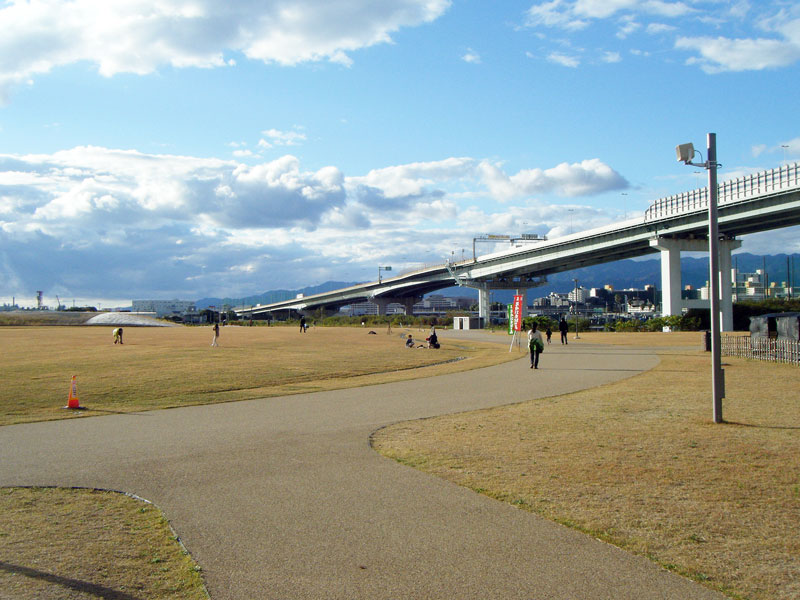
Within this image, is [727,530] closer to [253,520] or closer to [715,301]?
[253,520]

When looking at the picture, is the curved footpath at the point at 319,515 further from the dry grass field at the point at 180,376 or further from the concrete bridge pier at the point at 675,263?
the concrete bridge pier at the point at 675,263

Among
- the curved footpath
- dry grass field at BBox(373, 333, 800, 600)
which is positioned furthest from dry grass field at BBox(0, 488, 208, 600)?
dry grass field at BBox(373, 333, 800, 600)

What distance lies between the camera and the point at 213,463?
9391 millimetres

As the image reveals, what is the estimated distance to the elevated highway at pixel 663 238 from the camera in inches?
2082

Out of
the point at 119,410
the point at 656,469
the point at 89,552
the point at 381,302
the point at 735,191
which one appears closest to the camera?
the point at 89,552

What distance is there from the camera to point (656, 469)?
8539 millimetres

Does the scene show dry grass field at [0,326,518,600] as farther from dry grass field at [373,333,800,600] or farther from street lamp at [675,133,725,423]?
street lamp at [675,133,725,423]

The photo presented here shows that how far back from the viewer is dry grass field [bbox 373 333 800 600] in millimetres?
5613

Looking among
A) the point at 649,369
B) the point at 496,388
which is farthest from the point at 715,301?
the point at 649,369

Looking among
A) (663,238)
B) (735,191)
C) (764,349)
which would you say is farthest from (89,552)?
(663,238)

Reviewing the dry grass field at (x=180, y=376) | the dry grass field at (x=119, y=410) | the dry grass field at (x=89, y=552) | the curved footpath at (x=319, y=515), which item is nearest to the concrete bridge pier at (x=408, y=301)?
the dry grass field at (x=119, y=410)

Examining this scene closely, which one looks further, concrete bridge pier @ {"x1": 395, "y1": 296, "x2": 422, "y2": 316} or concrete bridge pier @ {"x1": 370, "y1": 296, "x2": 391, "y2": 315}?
concrete bridge pier @ {"x1": 395, "y1": 296, "x2": 422, "y2": 316}

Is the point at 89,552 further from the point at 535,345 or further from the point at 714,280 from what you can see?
the point at 535,345

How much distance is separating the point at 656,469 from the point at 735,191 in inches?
2152
